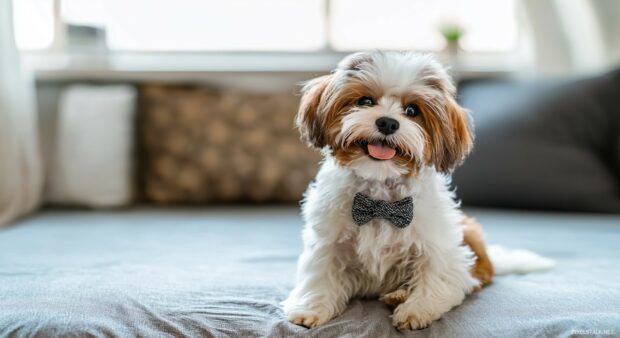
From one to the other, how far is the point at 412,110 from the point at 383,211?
243 mm

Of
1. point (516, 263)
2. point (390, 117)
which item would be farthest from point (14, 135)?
point (516, 263)

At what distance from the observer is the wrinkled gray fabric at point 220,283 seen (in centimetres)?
131

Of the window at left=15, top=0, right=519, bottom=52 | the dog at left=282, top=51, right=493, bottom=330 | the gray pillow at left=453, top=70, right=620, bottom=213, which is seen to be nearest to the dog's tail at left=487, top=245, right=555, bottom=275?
the dog at left=282, top=51, right=493, bottom=330

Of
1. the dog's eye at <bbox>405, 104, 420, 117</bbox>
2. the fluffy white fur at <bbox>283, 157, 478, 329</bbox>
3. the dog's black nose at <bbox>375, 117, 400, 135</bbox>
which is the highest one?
the dog's eye at <bbox>405, 104, 420, 117</bbox>

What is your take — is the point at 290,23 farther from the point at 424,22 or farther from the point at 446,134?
the point at 446,134

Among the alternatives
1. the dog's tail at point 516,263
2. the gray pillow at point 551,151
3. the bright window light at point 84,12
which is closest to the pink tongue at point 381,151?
the dog's tail at point 516,263

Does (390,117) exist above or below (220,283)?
above

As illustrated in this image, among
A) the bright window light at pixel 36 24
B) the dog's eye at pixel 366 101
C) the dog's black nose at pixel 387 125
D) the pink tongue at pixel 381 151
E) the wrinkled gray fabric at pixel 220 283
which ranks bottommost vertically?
the wrinkled gray fabric at pixel 220 283

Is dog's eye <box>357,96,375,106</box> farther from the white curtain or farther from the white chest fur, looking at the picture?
the white curtain

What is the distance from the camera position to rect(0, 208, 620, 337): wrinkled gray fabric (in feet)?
4.31

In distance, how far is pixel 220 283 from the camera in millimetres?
1577

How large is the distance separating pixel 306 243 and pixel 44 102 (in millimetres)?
1915

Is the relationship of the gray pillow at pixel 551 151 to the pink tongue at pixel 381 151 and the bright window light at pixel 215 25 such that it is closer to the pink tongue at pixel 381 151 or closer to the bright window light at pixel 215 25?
the bright window light at pixel 215 25

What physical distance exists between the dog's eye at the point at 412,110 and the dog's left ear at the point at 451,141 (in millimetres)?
67
